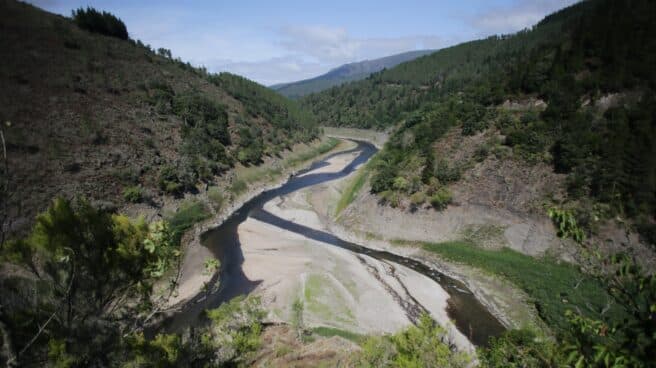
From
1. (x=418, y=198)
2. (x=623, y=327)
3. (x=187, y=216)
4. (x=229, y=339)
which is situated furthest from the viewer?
(x=187, y=216)

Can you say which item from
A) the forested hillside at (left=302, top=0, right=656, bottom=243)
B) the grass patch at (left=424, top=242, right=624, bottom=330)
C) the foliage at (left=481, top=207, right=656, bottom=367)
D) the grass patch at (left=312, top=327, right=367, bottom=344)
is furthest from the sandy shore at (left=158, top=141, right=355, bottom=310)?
the grass patch at (left=424, top=242, right=624, bottom=330)

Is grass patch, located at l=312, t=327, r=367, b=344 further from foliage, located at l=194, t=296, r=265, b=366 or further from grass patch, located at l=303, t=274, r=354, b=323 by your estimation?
foliage, located at l=194, t=296, r=265, b=366

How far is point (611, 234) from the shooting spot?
3084cm

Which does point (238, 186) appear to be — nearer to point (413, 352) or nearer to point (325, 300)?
point (325, 300)

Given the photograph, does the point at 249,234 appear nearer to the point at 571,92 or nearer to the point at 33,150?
the point at 33,150

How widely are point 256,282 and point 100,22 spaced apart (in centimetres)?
7723

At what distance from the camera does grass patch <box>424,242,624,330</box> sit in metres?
26.2

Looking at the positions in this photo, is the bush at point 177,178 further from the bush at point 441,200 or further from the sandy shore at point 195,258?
the bush at point 441,200

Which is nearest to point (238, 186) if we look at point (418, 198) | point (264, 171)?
point (264, 171)

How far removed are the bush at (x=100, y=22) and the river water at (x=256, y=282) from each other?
5593 centimetres

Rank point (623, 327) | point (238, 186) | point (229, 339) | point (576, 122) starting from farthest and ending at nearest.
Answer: point (238, 186) < point (576, 122) < point (229, 339) < point (623, 327)

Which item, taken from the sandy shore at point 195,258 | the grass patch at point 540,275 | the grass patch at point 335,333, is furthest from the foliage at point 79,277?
the grass patch at point 540,275

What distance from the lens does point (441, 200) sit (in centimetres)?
4047

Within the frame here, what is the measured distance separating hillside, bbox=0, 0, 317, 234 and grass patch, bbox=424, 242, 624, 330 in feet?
128
